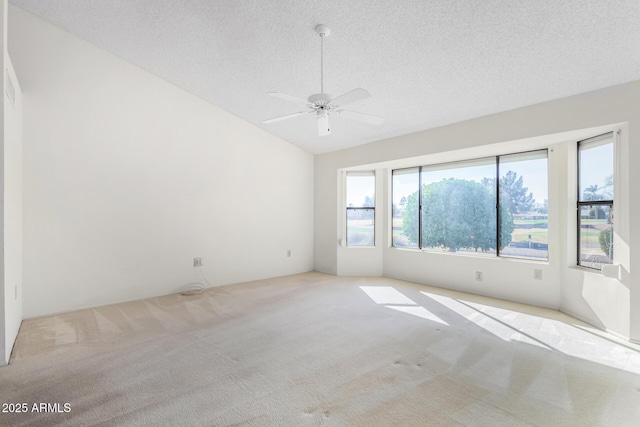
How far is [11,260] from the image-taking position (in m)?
2.88

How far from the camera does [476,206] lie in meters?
5.08

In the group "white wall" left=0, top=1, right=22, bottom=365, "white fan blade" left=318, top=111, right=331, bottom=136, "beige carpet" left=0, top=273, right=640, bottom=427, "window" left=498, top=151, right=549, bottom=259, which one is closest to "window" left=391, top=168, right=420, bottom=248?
"window" left=498, top=151, right=549, bottom=259

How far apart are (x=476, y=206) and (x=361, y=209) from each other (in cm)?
212

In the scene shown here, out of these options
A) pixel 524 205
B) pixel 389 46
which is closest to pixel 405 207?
pixel 524 205

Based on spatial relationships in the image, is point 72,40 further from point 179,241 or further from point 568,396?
point 568,396

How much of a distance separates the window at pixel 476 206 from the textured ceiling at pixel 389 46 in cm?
112

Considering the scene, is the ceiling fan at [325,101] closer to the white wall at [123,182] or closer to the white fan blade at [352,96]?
the white fan blade at [352,96]

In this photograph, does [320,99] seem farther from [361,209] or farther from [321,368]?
[361,209]

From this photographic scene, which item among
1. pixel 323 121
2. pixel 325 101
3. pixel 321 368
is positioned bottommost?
pixel 321 368

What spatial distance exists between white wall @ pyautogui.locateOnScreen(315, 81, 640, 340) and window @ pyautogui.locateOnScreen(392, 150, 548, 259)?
22 cm

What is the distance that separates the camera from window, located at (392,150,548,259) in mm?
4453

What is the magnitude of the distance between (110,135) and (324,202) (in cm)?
387

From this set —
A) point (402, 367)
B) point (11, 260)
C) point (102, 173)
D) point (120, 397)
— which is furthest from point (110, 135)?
point (402, 367)

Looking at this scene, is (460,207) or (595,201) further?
(460,207)
